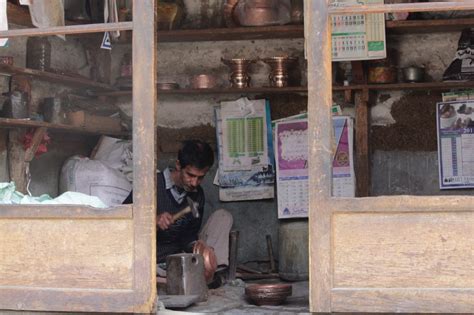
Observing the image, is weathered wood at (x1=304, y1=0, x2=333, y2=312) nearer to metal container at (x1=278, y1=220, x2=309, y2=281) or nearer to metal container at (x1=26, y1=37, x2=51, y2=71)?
metal container at (x1=278, y1=220, x2=309, y2=281)

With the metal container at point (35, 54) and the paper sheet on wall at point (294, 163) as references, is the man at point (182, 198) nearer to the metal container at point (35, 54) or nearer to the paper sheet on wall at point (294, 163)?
the paper sheet on wall at point (294, 163)

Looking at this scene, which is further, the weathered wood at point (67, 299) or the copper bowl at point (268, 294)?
the copper bowl at point (268, 294)

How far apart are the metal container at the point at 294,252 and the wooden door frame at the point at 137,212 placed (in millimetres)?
2136

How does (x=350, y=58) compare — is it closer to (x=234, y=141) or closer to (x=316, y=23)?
(x=234, y=141)

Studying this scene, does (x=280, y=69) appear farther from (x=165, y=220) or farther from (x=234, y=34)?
(x=165, y=220)

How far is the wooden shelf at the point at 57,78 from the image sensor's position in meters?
5.11

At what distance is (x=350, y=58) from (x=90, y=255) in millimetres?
2663

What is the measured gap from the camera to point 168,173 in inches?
222

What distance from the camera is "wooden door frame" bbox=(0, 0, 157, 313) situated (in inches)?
141

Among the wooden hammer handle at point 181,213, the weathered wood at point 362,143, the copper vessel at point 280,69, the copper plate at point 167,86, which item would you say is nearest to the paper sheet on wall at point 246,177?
the copper vessel at point 280,69

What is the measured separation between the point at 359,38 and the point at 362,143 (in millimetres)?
789

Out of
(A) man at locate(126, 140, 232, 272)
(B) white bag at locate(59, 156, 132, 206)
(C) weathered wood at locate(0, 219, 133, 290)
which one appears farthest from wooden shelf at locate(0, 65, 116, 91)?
(C) weathered wood at locate(0, 219, 133, 290)

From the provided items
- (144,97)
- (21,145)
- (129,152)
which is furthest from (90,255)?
(129,152)

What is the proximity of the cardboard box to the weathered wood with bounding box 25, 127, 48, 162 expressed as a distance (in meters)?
0.41
